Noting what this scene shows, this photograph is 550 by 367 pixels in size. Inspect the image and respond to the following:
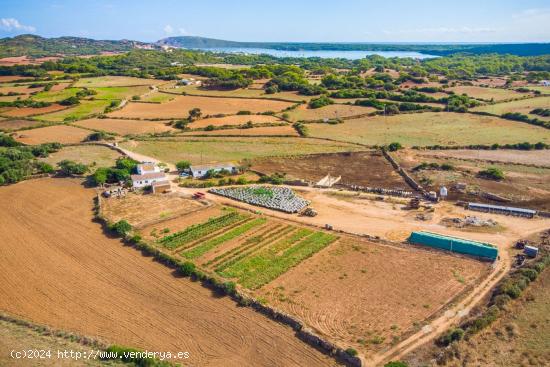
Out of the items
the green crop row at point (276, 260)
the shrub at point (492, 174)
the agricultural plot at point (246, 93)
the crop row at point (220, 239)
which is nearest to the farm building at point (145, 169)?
the crop row at point (220, 239)

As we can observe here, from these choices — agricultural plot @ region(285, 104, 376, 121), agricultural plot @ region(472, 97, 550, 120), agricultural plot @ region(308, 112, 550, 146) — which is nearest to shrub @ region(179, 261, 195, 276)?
agricultural plot @ region(308, 112, 550, 146)

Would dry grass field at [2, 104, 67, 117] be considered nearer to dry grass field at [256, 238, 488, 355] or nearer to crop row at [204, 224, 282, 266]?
crop row at [204, 224, 282, 266]

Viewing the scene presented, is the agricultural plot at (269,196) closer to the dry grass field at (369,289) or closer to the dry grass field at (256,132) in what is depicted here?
the dry grass field at (369,289)

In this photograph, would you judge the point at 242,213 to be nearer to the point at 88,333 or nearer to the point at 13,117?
the point at 88,333

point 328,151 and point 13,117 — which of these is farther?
point 13,117

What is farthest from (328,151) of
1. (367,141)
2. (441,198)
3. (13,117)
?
(13,117)

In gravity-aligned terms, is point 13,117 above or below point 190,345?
above
